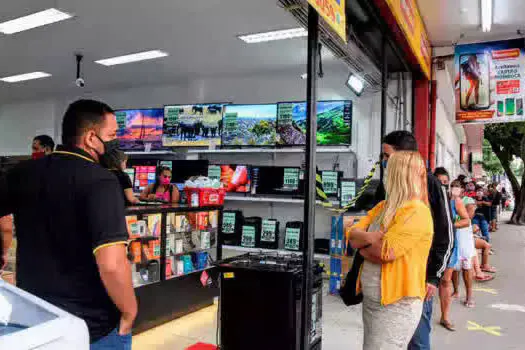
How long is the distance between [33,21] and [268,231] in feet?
15.5

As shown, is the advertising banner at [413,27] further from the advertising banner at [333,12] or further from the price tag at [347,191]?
the price tag at [347,191]

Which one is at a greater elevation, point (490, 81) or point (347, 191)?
point (490, 81)

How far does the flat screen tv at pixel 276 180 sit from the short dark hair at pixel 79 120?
6060 millimetres

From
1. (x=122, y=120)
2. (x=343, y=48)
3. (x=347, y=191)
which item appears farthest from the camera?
(x=122, y=120)

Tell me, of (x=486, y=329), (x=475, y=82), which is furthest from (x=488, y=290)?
(x=475, y=82)

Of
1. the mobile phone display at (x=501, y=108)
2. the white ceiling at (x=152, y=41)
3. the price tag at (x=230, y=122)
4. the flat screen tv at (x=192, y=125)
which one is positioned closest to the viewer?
the white ceiling at (x=152, y=41)

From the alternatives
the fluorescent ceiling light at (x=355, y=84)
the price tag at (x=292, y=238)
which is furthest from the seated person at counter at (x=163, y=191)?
the fluorescent ceiling light at (x=355, y=84)

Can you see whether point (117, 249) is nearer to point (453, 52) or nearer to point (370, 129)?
point (370, 129)

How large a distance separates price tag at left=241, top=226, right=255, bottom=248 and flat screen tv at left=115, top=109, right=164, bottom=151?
2.78 meters

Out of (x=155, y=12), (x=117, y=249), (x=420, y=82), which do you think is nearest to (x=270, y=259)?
(x=117, y=249)

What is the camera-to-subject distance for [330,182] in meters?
7.43

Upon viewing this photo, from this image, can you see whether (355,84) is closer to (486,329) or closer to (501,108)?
(501,108)

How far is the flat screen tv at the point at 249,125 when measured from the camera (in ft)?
26.6

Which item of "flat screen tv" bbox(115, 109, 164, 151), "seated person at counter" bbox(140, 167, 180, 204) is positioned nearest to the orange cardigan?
"seated person at counter" bbox(140, 167, 180, 204)
